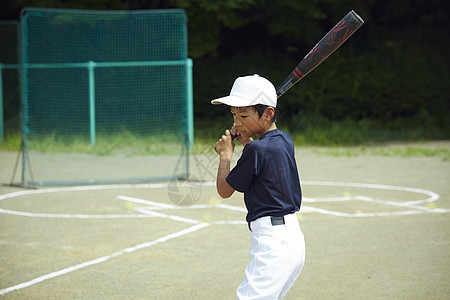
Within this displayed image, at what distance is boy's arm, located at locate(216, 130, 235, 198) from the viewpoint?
3516mm

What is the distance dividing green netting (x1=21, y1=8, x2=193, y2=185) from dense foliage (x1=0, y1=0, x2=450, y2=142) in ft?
4.84

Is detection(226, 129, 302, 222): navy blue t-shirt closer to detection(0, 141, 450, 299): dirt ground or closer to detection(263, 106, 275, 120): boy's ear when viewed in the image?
detection(263, 106, 275, 120): boy's ear

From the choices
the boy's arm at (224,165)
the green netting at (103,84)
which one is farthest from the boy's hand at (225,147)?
the green netting at (103,84)

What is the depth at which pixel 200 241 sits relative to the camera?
7.21 m

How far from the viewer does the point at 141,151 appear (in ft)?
52.0

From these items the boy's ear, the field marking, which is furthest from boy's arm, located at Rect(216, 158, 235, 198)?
the field marking

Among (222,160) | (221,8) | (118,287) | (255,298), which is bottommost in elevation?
(118,287)

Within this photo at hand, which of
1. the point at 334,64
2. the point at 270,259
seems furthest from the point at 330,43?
the point at 334,64

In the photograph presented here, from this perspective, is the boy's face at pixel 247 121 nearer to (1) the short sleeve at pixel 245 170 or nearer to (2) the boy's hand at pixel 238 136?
(2) the boy's hand at pixel 238 136

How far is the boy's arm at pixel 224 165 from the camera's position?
11.5 ft

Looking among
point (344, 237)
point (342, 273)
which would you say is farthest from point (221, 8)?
point (342, 273)

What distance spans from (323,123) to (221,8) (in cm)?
489

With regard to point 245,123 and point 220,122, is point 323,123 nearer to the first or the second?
point 220,122

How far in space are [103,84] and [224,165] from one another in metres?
15.8
